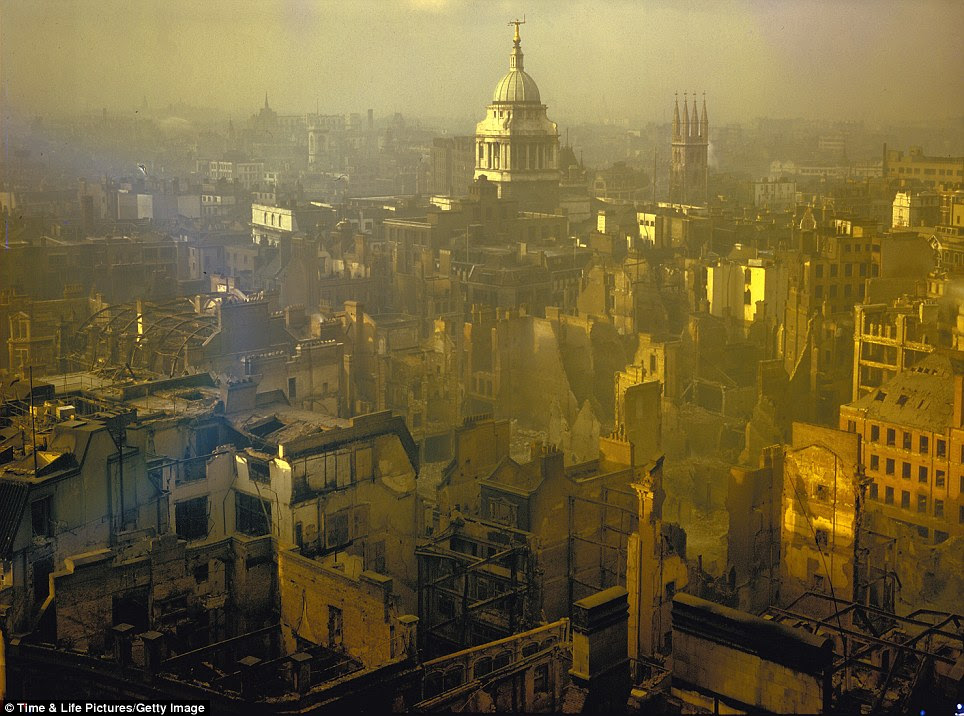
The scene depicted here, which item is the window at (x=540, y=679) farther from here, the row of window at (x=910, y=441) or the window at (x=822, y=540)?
the row of window at (x=910, y=441)

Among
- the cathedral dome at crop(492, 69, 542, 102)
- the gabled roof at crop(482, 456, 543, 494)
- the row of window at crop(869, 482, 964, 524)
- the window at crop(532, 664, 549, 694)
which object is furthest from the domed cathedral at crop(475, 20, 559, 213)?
the window at crop(532, 664, 549, 694)

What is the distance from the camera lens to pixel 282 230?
107ft

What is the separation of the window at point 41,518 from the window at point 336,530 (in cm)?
293

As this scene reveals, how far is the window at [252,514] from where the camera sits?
13719mm

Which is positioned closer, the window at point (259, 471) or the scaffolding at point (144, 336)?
the window at point (259, 471)

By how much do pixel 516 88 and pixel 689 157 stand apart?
6333mm

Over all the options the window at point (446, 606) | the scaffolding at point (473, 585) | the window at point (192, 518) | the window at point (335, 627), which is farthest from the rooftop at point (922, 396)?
the window at point (192, 518)

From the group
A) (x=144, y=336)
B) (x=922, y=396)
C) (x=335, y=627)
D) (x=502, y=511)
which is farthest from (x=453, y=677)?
(x=144, y=336)

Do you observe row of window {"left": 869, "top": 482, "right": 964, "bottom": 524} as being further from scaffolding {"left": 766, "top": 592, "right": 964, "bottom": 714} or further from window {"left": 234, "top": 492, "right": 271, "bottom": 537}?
window {"left": 234, "top": 492, "right": 271, "bottom": 537}

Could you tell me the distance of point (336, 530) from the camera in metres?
13.9

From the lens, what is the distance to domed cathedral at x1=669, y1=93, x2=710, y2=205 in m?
29.2

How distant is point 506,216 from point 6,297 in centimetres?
1377

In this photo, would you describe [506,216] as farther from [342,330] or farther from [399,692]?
[399,692]

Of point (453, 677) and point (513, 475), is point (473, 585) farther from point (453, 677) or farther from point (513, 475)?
point (453, 677)
